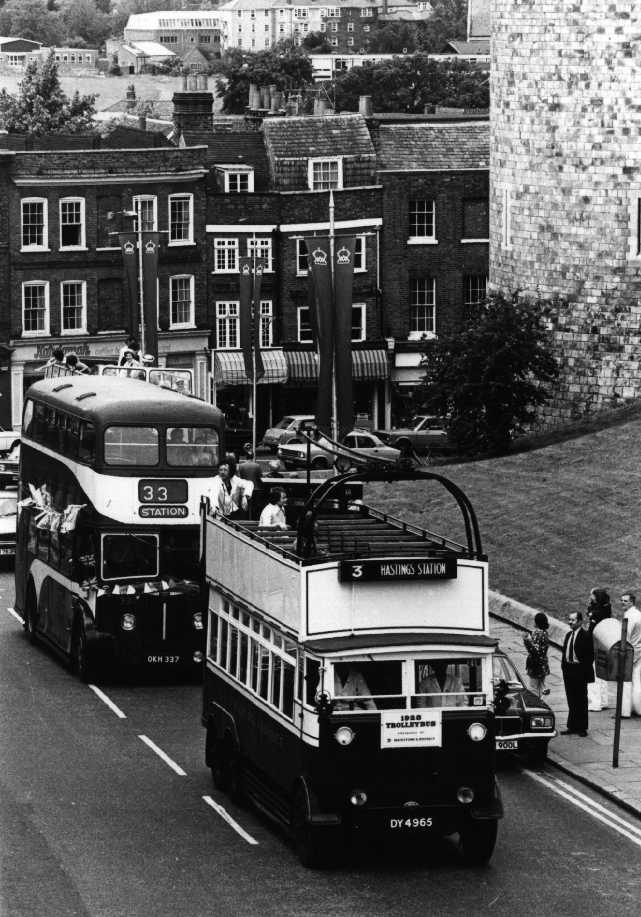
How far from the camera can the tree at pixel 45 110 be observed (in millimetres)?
140250

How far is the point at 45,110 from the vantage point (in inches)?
5733

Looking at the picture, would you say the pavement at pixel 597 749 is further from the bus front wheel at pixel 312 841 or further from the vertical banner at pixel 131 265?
the vertical banner at pixel 131 265

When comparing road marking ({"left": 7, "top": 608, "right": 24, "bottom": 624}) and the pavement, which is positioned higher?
the pavement

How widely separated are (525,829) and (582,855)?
1.26m

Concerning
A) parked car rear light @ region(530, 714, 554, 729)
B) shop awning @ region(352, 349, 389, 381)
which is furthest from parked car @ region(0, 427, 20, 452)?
parked car rear light @ region(530, 714, 554, 729)

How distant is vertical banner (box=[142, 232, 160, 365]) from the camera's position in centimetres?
6744

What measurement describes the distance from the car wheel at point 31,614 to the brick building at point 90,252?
1487 inches

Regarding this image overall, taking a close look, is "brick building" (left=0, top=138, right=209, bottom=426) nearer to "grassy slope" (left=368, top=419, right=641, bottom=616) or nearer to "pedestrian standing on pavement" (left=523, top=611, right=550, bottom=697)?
"grassy slope" (left=368, top=419, right=641, bottom=616)

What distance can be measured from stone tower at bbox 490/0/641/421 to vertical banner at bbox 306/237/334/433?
497 cm

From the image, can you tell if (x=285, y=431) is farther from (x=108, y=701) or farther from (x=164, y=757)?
(x=164, y=757)

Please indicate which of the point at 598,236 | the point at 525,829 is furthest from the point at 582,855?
the point at 598,236

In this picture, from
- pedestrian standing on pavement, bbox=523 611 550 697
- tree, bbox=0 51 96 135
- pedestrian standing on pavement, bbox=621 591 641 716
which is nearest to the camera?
pedestrian standing on pavement, bbox=523 611 550 697

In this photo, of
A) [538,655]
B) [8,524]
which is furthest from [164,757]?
[8,524]

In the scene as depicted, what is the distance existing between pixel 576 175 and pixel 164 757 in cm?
3034
